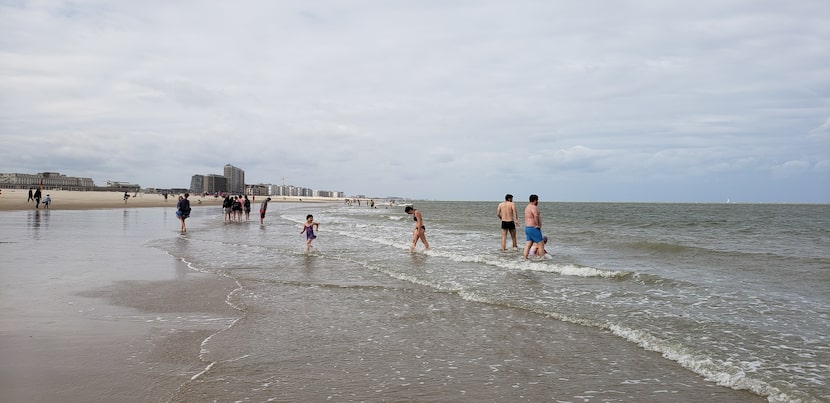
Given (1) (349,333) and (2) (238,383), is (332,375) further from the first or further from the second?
(1) (349,333)

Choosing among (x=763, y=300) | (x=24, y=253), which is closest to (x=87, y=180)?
(x=24, y=253)

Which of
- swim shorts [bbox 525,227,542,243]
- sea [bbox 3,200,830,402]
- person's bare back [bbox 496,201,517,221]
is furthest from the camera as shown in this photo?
person's bare back [bbox 496,201,517,221]

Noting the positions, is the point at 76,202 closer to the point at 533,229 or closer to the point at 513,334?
the point at 533,229

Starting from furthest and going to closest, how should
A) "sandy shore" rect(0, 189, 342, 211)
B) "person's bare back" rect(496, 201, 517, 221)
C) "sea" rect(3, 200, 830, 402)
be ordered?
"sandy shore" rect(0, 189, 342, 211)
"person's bare back" rect(496, 201, 517, 221)
"sea" rect(3, 200, 830, 402)

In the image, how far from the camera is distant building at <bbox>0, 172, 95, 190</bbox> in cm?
16138

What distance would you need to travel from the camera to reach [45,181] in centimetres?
17975

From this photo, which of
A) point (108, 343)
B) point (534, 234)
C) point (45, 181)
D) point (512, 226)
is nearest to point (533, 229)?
point (534, 234)

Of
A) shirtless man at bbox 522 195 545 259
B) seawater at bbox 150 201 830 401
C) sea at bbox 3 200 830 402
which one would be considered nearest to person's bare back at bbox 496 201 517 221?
seawater at bbox 150 201 830 401

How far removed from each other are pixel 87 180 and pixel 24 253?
220 meters

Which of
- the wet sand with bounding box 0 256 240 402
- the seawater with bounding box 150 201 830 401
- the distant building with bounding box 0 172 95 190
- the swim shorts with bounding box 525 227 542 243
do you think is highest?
the distant building with bounding box 0 172 95 190

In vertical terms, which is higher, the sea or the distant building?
the distant building

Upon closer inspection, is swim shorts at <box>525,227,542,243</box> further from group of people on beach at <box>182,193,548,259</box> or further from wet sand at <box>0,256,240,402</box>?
wet sand at <box>0,256,240,402</box>

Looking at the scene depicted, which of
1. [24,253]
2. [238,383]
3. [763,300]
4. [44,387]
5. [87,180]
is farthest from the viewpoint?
[87,180]

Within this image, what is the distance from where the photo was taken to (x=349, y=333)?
5898 millimetres
